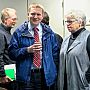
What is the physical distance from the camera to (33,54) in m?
2.93

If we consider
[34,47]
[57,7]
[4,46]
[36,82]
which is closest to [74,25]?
[34,47]

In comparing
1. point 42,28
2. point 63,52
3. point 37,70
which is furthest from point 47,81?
point 42,28

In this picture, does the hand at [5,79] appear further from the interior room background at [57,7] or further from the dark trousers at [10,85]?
the interior room background at [57,7]

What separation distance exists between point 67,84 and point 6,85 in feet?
2.75

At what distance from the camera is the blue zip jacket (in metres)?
2.91

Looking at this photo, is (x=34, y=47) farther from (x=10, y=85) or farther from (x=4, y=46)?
(x=10, y=85)

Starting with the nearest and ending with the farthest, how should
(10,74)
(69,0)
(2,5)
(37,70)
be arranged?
(37,70), (10,74), (69,0), (2,5)

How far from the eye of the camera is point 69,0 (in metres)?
4.70

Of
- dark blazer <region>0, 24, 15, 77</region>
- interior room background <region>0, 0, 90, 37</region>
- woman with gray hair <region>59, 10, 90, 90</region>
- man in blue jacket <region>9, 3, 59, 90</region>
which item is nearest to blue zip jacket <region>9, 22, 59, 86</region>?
man in blue jacket <region>9, 3, 59, 90</region>

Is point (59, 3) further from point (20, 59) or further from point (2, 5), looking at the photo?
point (20, 59)

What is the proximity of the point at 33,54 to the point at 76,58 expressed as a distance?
46 centimetres

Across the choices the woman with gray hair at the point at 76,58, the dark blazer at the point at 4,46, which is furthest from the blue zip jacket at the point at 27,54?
the dark blazer at the point at 4,46

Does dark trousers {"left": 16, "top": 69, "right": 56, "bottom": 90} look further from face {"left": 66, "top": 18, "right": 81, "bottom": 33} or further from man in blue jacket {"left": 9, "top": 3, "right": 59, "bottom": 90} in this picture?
face {"left": 66, "top": 18, "right": 81, "bottom": 33}

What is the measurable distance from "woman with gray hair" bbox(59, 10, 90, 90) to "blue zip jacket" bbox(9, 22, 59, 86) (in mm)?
124
